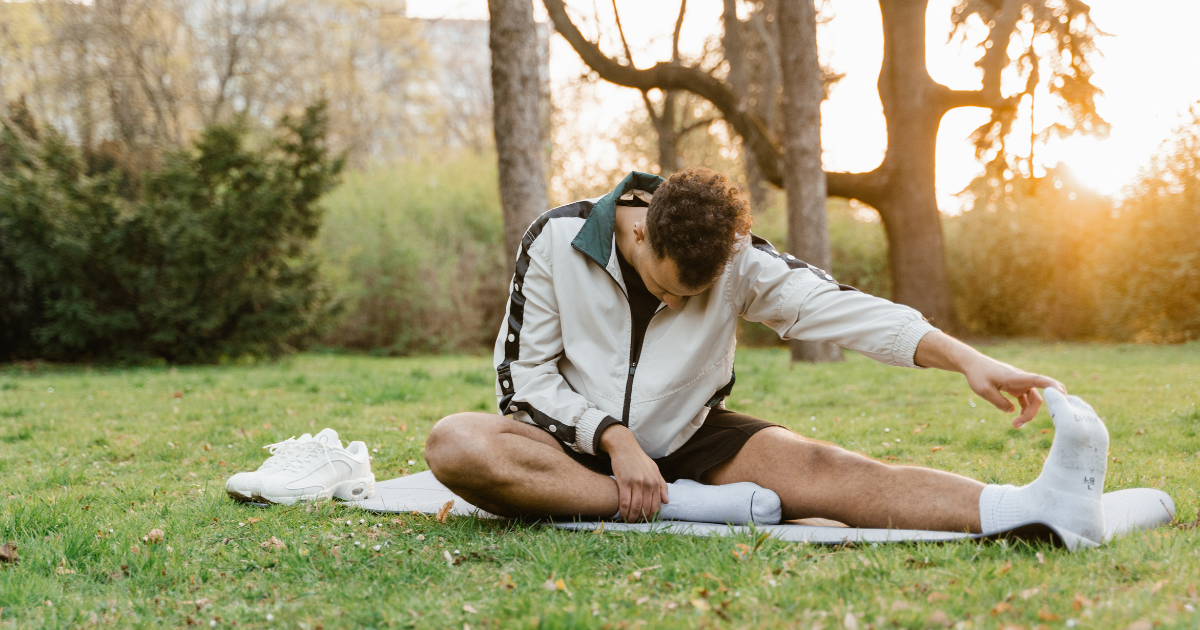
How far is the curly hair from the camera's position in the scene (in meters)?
2.47

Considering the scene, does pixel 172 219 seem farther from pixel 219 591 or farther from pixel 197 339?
pixel 219 591

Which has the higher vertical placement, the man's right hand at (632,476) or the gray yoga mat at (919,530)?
the man's right hand at (632,476)

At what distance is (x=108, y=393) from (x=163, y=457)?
3.85 m

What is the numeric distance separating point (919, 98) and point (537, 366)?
11.5 metres

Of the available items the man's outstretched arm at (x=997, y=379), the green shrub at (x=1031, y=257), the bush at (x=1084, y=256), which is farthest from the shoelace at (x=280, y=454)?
the green shrub at (x=1031, y=257)

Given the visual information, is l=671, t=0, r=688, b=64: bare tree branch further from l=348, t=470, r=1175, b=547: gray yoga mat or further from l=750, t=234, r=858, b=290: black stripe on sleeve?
l=348, t=470, r=1175, b=547: gray yoga mat

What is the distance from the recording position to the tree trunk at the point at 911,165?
1238cm

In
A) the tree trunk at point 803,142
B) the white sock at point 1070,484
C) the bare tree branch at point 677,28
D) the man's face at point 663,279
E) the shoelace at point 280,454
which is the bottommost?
the shoelace at point 280,454

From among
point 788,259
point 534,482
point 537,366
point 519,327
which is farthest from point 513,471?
point 788,259

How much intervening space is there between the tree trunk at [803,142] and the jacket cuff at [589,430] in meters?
7.31

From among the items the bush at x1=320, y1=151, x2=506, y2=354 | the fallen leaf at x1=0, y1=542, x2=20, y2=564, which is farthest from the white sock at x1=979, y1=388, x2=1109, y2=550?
the bush at x1=320, y1=151, x2=506, y2=354

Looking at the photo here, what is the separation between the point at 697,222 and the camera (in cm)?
246

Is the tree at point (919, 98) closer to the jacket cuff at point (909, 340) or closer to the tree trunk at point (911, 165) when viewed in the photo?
the tree trunk at point (911, 165)

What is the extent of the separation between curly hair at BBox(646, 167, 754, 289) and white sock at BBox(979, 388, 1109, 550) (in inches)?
39.8
